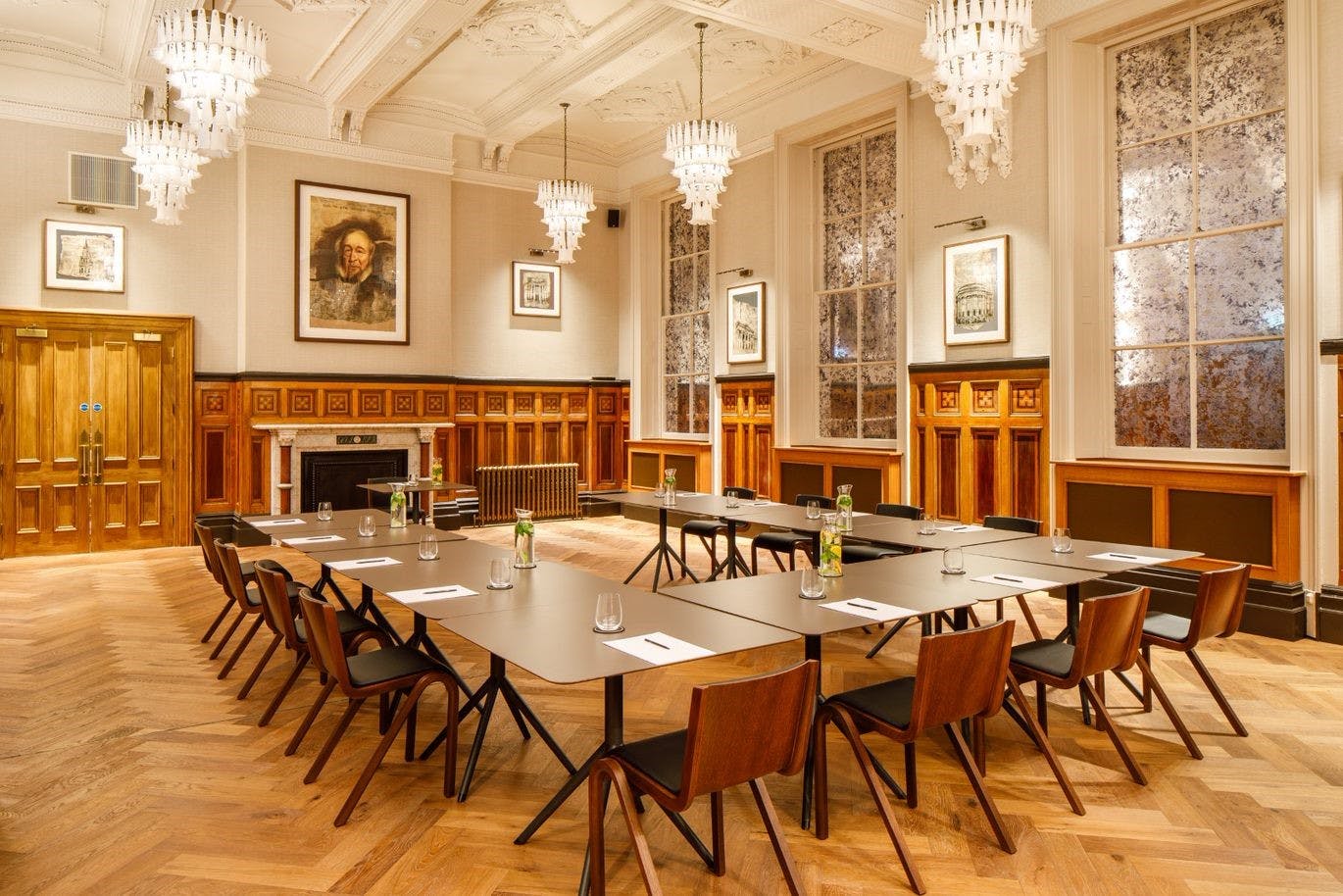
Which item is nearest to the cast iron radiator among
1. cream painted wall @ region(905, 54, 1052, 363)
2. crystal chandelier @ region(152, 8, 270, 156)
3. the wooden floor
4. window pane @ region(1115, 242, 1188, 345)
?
cream painted wall @ region(905, 54, 1052, 363)

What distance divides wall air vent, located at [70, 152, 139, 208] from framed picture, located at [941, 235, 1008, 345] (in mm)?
8085

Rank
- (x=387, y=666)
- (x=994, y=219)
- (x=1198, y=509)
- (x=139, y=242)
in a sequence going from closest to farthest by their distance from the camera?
1. (x=387, y=666)
2. (x=1198, y=509)
3. (x=994, y=219)
4. (x=139, y=242)

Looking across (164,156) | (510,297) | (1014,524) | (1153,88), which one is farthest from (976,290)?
(164,156)

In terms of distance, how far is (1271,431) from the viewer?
19.1ft

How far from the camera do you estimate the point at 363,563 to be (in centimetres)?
414

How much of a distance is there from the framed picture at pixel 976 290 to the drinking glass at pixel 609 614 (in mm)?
5431

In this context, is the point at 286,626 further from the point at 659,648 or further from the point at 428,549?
the point at 659,648

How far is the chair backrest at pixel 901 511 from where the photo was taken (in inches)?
245

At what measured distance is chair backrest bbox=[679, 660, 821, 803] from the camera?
2.16 meters

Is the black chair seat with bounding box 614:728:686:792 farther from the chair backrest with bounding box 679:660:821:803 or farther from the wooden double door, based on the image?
the wooden double door

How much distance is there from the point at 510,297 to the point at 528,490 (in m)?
2.58

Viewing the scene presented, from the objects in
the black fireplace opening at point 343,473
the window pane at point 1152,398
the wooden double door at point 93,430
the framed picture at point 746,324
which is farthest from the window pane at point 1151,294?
the wooden double door at point 93,430

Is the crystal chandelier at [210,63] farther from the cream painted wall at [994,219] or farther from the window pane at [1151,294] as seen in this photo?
the window pane at [1151,294]

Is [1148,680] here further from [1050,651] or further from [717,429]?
[717,429]
